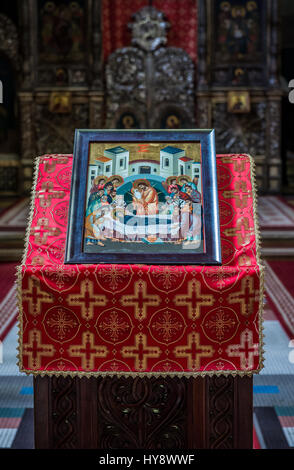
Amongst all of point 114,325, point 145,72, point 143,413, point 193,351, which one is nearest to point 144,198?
point 114,325

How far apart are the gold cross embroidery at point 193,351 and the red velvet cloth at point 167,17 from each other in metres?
7.08

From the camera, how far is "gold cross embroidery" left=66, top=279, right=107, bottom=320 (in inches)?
80.2

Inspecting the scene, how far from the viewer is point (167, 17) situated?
27.6 feet

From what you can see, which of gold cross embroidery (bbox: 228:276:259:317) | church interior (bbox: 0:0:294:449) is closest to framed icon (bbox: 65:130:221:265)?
gold cross embroidery (bbox: 228:276:259:317)

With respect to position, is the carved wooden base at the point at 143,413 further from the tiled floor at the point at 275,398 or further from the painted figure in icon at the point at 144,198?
the painted figure in icon at the point at 144,198

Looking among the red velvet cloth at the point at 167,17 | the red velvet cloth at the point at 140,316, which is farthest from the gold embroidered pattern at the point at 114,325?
the red velvet cloth at the point at 167,17

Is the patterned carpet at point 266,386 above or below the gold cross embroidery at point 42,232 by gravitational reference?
below

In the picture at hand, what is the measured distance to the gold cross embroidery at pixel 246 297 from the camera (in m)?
2.03

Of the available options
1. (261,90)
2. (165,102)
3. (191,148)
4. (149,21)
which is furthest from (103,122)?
(191,148)

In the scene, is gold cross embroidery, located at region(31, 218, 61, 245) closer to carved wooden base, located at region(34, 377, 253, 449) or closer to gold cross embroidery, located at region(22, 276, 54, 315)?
gold cross embroidery, located at region(22, 276, 54, 315)

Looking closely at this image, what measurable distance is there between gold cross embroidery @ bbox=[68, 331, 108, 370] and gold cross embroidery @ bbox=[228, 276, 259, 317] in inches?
19.2

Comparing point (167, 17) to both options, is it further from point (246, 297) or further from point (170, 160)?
point (246, 297)
